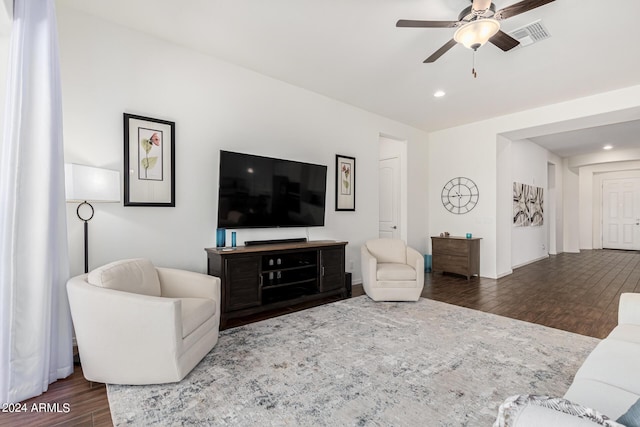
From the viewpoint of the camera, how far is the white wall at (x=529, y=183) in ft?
22.0

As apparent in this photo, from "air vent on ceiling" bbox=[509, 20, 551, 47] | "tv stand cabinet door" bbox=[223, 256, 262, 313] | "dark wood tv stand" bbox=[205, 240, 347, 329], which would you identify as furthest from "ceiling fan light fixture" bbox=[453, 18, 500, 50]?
"tv stand cabinet door" bbox=[223, 256, 262, 313]

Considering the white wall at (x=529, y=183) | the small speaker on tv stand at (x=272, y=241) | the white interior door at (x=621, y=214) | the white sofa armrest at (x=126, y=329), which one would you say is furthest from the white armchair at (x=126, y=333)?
the white interior door at (x=621, y=214)

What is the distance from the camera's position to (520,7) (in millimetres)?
2199

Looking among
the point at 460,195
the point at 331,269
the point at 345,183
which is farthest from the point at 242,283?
the point at 460,195

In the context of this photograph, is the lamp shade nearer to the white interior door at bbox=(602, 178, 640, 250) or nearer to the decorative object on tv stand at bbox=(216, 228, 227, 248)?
the decorative object on tv stand at bbox=(216, 228, 227, 248)

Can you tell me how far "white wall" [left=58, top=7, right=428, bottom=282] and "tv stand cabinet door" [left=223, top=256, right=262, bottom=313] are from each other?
1.61 ft

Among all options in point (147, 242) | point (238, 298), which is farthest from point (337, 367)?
point (147, 242)

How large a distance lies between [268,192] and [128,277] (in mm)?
1838

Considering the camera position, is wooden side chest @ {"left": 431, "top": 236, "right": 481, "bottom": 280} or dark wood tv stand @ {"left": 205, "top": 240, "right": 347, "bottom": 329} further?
wooden side chest @ {"left": 431, "top": 236, "right": 481, "bottom": 280}

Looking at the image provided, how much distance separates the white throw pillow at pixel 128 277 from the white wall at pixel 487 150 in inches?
215

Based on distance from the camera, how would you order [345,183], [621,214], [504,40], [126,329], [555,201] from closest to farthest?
1. [126,329]
2. [504,40]
3. [345,183]
4. [555,201]
5. [621,214]

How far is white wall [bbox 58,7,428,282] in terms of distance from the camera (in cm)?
277

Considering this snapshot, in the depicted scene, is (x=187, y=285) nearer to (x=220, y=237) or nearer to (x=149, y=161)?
(x=220, y=237)

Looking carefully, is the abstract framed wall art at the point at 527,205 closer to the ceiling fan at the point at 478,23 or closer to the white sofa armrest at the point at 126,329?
the ceiling fan at the point at 478,23
